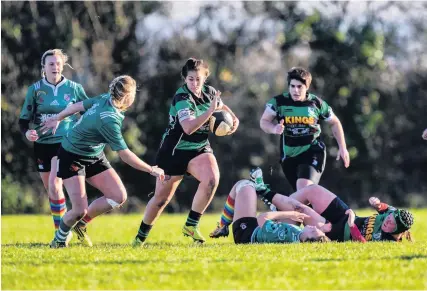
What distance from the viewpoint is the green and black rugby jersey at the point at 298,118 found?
36.1 feet

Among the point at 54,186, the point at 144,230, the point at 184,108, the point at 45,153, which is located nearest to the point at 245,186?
the point at 184,108

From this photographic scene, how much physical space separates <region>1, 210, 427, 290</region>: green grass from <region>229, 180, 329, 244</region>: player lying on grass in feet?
1.93

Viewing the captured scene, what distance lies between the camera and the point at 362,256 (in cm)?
776

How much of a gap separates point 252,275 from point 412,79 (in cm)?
2203

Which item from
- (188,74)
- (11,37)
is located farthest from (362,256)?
(11,37)

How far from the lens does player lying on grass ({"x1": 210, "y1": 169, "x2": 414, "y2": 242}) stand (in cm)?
937

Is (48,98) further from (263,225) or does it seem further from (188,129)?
(263,225)

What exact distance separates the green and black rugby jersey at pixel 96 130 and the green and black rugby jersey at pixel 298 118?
254cm

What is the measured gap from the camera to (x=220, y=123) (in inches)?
392

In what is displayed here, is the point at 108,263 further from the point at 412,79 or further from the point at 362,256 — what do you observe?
the point at 412,79

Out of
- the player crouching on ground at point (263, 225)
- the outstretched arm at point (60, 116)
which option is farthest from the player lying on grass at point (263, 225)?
the outstretched arm at point (60, 116)

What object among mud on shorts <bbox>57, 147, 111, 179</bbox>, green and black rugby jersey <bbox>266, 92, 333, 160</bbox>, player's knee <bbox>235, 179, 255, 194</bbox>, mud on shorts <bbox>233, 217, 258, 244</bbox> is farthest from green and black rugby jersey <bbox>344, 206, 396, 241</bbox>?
mud on shorts <bbox>57, 147, 111, 179</bbox>

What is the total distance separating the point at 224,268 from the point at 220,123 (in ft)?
10.2

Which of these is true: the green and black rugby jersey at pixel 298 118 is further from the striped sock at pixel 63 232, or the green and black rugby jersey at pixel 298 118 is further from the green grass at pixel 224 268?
the striped sock at pixel 63 232
